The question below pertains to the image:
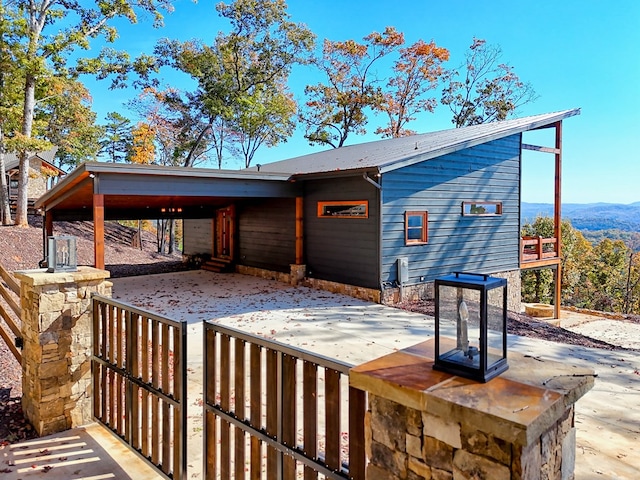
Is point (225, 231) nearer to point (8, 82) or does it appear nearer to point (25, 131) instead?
point (25, 131)

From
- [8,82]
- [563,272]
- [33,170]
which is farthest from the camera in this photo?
[563,272]

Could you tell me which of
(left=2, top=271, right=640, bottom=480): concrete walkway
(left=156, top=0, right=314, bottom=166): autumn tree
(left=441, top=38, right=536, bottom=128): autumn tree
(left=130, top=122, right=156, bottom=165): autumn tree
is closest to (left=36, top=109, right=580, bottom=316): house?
(left=2, top=271, right=640, bottom=480): concrete walkway

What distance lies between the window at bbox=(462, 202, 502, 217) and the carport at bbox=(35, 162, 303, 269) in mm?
4292

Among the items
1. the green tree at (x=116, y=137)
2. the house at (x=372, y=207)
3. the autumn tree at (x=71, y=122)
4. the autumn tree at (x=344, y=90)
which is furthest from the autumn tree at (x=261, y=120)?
the house at (x=372, y=207)

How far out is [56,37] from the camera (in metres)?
14.9

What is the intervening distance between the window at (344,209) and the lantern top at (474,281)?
7.49 meters

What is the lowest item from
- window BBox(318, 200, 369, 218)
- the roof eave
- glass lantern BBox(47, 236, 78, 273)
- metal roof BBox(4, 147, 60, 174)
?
glass lantern BBox(47, 236, 78, 273)

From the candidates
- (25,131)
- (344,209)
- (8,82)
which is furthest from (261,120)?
(344,209)

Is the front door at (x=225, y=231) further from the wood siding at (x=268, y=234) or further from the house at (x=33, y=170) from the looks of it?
the house at (x=33, y=170)

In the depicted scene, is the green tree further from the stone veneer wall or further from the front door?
the stone veneer wall

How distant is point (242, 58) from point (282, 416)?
2099 centimetres

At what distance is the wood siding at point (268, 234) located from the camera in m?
11.6

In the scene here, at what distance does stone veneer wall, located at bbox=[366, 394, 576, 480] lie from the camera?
1.29 m

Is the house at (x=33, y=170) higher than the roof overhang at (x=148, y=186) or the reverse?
higher
